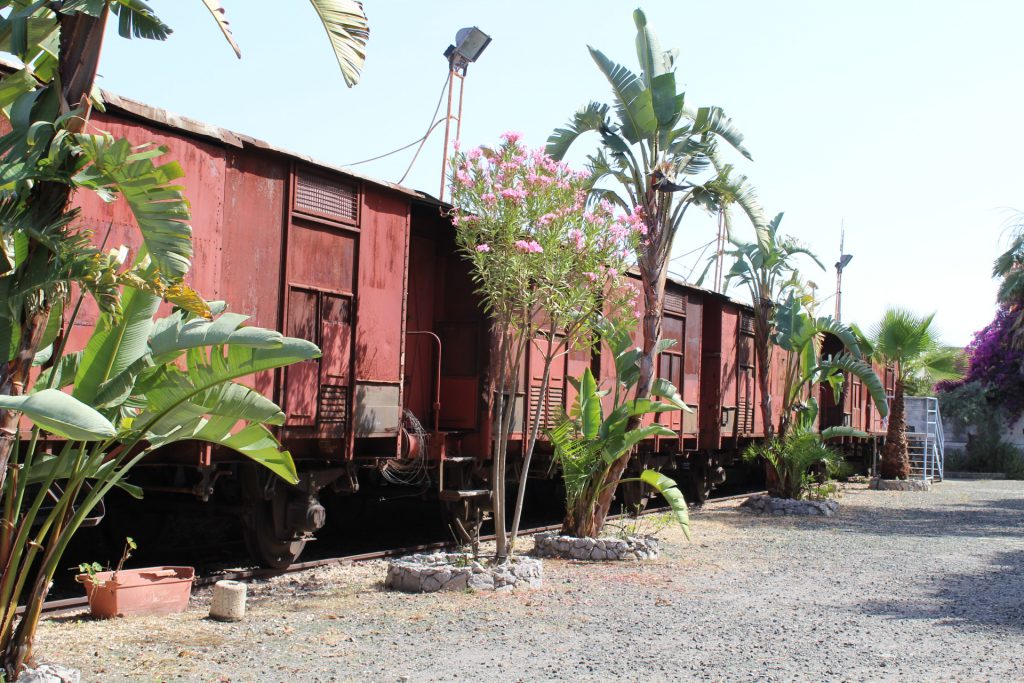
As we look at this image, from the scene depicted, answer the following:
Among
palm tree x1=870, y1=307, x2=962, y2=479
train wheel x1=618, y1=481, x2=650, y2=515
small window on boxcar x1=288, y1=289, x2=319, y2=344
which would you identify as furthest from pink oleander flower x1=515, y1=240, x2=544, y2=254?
palm tree x1=870, y1=307, x2=962, y2=479

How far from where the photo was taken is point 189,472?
808cm

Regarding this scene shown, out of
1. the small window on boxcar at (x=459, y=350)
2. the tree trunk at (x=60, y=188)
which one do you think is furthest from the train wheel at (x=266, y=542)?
the tree trunk at (x=60, y=188)

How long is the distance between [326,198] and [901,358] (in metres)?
15.8

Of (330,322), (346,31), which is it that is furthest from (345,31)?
(330,322)

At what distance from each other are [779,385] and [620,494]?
5906mm

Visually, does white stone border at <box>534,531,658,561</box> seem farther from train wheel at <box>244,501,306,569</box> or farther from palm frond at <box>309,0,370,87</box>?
palm frond at <box>309,0,370,87</box>

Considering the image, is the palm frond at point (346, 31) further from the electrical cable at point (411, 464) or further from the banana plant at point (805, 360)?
the banana plant at point (805, 360)

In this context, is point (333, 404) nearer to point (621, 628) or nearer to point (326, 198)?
point (326, 198)

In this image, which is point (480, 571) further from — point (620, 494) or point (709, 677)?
point (620, 494)

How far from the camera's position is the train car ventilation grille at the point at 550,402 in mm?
11000

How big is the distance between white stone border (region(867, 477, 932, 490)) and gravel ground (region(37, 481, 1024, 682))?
11.9 meters

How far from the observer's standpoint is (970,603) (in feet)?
26.4

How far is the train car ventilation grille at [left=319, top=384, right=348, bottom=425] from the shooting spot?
813 centimetres

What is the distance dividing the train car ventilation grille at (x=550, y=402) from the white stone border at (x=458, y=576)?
110 inches
